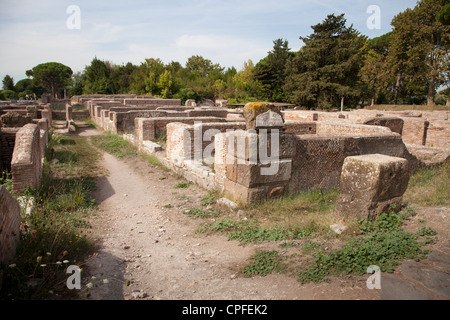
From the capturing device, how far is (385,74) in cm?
3278

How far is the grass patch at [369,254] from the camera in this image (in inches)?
124

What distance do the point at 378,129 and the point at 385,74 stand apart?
96.3 feet

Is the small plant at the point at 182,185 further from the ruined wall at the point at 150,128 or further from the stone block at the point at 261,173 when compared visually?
the ruined wall at the point at 150,128

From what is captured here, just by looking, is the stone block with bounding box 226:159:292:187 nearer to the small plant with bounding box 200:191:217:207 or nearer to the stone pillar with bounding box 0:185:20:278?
the small plant with bounding box 200:191:217:207

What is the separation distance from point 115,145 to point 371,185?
1044cm

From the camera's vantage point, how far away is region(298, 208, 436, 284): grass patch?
3146 mm

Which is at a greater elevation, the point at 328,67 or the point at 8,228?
the point at 328,67

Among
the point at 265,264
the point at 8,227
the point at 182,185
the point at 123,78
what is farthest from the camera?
the point at 123,78

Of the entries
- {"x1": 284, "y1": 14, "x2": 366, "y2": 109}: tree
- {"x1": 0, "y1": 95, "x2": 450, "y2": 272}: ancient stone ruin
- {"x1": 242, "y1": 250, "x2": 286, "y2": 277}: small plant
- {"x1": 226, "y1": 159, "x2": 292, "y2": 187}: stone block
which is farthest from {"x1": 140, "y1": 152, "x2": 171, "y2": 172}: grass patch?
{"x1": 284, "y1": 14, "x2": 366, "y2": 109}: tree

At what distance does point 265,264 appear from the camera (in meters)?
3.59

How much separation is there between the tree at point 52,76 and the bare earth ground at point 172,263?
6023 centimetres

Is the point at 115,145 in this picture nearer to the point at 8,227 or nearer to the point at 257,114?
the point at 257,114

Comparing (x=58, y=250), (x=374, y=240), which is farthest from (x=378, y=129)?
(x=58, y=250)

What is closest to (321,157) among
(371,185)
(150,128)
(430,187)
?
(371,185)
